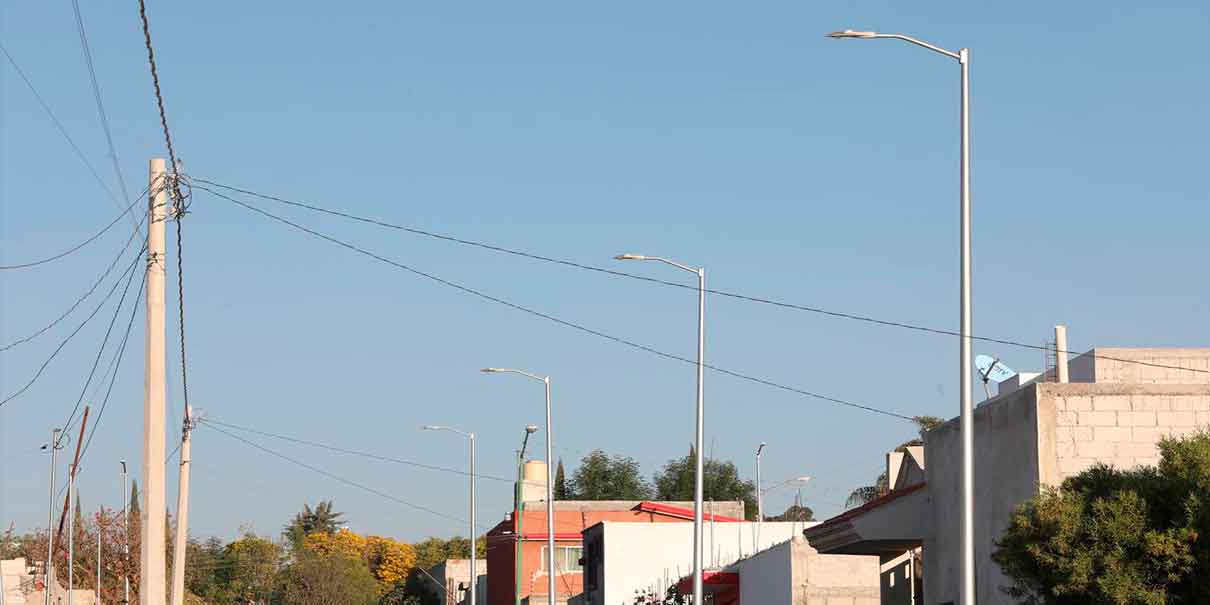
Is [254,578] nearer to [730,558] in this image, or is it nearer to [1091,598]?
[730,558]

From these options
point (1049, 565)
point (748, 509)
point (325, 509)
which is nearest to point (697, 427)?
point (1049, 565)

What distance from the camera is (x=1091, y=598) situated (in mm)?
22844

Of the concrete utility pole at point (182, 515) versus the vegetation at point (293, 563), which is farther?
the vegetation at point (293, 563)

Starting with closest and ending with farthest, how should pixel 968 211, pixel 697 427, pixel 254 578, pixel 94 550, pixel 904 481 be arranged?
1. pixel 968 211
2. pixel 697 427
3. pixel 904 481
4. pixel 94 550
5. pixel 254 578

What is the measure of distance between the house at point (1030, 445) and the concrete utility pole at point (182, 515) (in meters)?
25.2

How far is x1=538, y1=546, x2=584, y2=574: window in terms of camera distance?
301 ft

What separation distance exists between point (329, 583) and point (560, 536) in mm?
49924

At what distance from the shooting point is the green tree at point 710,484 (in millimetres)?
136500

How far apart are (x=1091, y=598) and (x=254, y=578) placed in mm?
152754

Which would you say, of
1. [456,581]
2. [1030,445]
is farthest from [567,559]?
[1030,445]

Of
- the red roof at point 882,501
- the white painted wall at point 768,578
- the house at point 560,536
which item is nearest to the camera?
the red roof at point 882,501

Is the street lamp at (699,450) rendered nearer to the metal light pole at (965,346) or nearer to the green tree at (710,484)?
the metal light pole at (965,346)

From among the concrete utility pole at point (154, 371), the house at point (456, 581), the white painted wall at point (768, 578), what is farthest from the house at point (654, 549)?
the concrete utility pole at point (154, 371)

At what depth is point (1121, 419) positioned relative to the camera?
90.5ft
